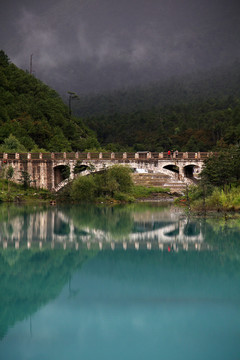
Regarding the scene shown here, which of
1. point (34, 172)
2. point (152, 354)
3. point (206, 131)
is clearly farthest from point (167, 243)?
point (206, 131)

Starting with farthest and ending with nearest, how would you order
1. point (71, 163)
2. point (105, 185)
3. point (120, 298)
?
point (71, 163) < point (105, 185) < point (120, 298)

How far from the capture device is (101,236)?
19.0 m

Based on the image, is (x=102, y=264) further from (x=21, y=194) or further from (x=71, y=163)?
(x=71, y=163)

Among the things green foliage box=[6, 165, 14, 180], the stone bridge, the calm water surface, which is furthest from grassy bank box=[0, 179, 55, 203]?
the calm water surface

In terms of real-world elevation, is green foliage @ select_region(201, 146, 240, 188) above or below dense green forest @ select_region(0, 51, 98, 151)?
below

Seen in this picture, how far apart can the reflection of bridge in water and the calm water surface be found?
0.08m

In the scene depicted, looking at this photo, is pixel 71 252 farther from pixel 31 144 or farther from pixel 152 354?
pixel 31 144

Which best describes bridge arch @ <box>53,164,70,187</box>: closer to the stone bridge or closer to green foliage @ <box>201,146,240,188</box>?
the stone bridge

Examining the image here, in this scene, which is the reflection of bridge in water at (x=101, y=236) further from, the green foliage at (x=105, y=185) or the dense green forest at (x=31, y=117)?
the dense green forest at (x=31, y=117)

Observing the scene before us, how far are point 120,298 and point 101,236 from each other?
32.3ft

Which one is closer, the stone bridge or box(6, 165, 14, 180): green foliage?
box(6, 165, 14, 180): green foliage

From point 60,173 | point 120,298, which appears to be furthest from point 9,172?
point 120,298

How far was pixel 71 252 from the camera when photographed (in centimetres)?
1497

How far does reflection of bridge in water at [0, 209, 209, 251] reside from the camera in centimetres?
1636
